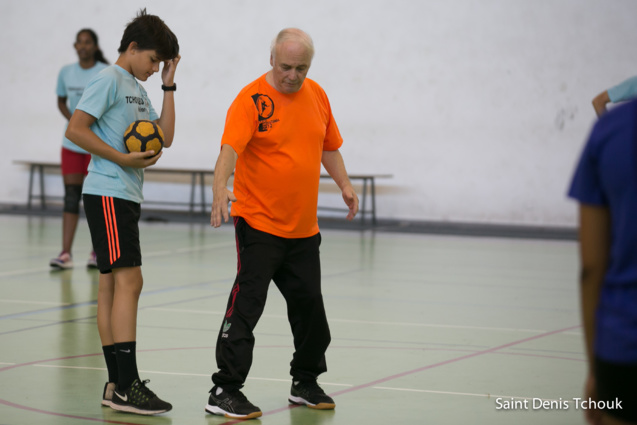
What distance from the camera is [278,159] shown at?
371 centimetres

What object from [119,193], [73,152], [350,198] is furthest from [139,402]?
[73,152]

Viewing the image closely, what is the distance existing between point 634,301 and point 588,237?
0.51ft

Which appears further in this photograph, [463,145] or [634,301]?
[463,145]

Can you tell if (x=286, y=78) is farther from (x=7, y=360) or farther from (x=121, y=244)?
(x=7, y=360)

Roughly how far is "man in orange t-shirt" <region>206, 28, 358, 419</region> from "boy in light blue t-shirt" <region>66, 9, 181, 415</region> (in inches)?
14.0

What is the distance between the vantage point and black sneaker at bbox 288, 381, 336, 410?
12.3 feet

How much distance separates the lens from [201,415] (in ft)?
11.9

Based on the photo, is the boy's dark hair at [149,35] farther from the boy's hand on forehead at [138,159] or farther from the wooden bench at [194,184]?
the wooden bench at [194,184]

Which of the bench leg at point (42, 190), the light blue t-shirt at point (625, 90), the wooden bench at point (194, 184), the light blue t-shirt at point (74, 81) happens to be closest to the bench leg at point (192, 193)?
the wooden bench at point (194, 184)

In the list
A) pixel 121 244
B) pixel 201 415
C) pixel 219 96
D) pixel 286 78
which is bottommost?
pixel 201 415

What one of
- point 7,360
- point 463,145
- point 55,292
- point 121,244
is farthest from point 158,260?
point 463,145

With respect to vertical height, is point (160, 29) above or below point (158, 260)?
above

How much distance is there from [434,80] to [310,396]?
10.3 m

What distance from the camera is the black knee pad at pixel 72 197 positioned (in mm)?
7844
